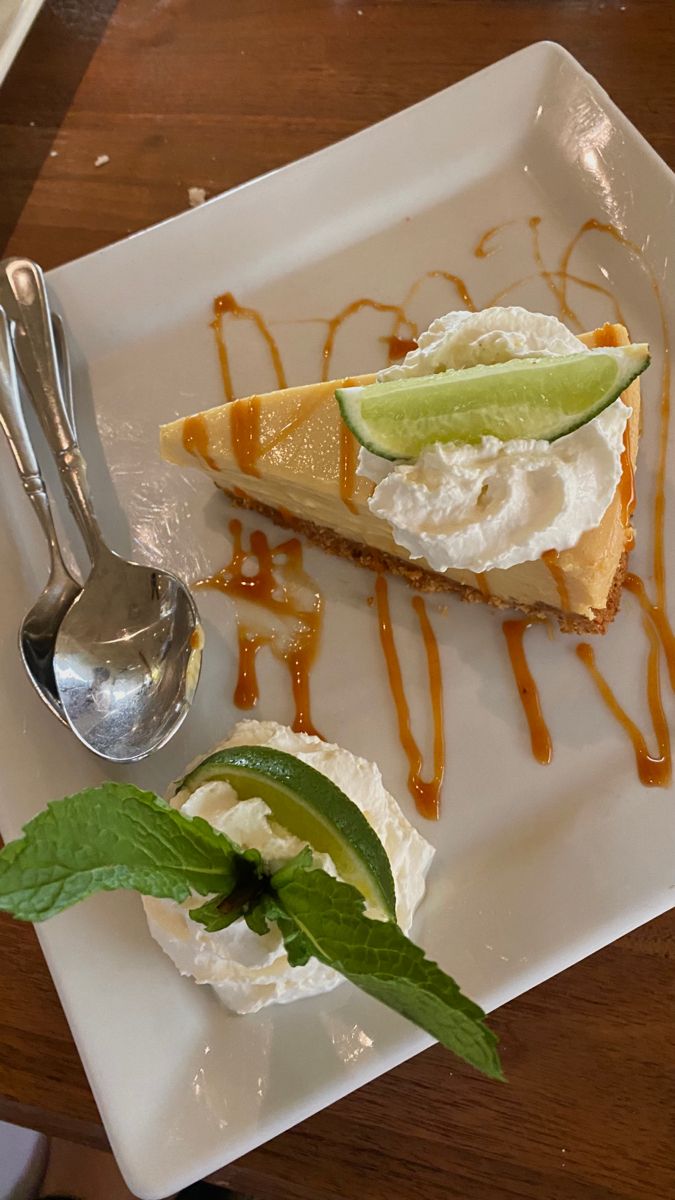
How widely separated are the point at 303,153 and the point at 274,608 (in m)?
0.96

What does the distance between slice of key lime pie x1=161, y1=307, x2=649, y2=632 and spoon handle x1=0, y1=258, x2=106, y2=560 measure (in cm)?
29

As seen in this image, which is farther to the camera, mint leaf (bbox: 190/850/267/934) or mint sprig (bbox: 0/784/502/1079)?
mint leaf (bbox: 190/850/267/934)

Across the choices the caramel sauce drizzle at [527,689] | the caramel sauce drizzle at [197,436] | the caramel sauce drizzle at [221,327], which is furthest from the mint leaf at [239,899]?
the caramel sauce drizzle at [221,327]

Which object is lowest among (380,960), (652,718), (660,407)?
(652,718)

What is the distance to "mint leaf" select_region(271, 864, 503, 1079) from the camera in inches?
34.6

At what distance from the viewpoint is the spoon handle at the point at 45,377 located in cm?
150

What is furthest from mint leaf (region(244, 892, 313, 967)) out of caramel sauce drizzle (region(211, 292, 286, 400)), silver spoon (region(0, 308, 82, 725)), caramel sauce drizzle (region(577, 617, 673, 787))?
caramel sauce drizzle (region(211, 292, 286, 400))

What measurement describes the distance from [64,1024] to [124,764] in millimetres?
390

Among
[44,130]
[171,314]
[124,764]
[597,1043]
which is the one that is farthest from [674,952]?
[44,130]

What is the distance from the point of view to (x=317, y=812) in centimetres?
114

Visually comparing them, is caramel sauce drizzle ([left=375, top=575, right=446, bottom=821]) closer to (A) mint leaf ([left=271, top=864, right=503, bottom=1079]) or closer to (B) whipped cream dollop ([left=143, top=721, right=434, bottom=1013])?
(B) whipped cream dollop ([left=143, top=721, right=434, bottom=1013])

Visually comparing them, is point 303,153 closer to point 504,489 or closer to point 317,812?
point 504,489

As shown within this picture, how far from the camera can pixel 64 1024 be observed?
1303 millimetres

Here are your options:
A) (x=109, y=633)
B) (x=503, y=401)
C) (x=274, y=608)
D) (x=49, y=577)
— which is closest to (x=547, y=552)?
(x=503, y=401)
